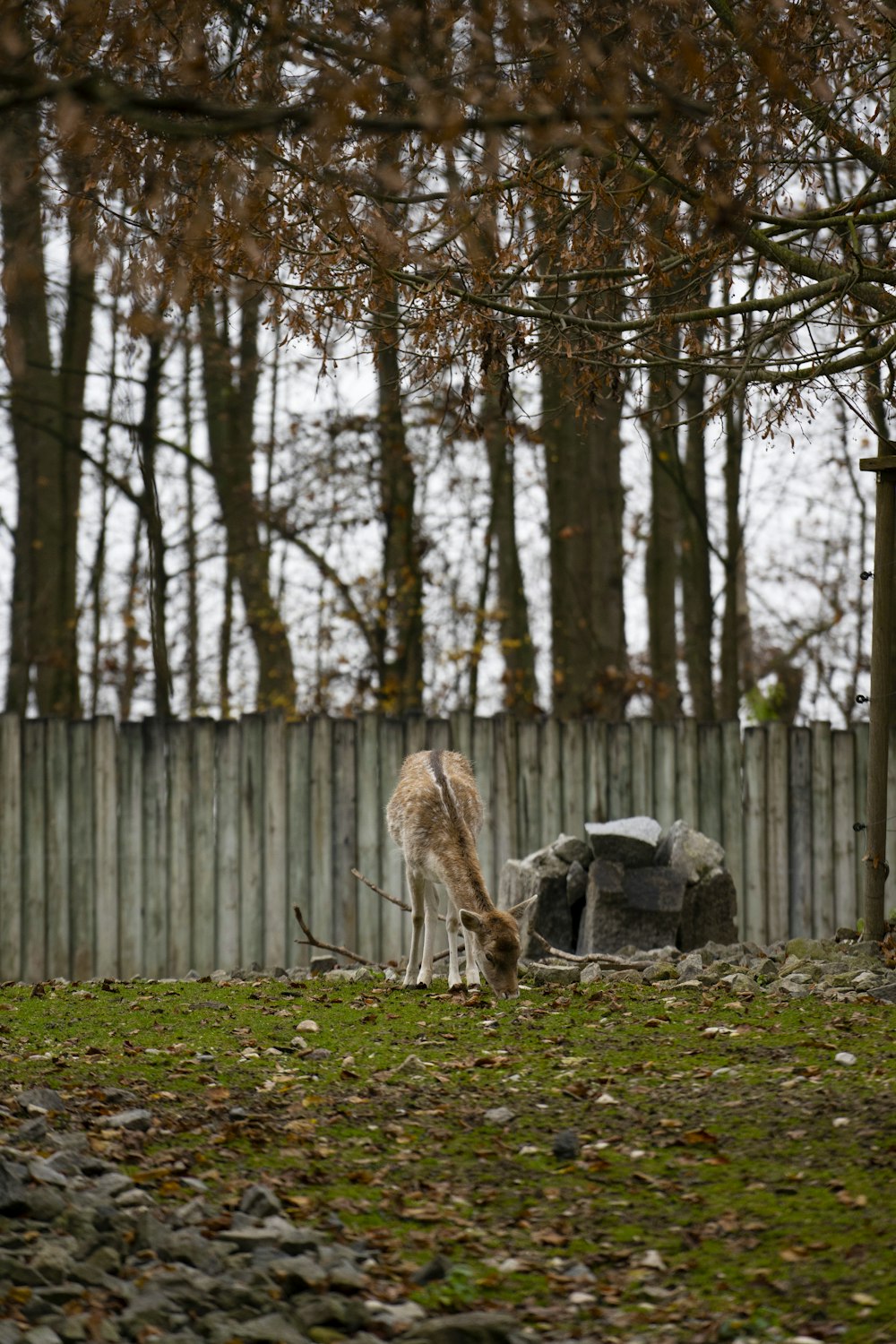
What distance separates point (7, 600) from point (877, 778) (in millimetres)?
20080

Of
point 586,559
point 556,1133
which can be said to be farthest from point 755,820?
point 556,1133

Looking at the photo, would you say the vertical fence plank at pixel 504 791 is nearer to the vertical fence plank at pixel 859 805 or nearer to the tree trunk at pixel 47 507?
the vertical fence plank at pixel 859 805

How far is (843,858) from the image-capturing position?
13.9 m

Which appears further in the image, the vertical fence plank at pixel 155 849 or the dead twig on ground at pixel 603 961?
the vertical fence plank at pixel 155 849

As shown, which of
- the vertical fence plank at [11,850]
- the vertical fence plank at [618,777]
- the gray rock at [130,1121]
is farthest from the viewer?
the vertical fence plank at [618,777]

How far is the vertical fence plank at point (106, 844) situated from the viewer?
13234mm

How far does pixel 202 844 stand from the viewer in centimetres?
1336

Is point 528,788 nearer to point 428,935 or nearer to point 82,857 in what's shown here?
point 82,857

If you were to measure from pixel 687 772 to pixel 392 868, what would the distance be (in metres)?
2.77

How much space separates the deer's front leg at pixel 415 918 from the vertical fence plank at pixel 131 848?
414 cm

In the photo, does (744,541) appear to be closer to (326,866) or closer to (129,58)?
(326,866)

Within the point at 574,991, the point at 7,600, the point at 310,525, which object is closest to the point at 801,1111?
the point at 574,991

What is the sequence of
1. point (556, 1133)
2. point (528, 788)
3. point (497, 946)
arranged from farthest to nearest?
point (528, 788) < point (497, 946) < point (556, 1133)

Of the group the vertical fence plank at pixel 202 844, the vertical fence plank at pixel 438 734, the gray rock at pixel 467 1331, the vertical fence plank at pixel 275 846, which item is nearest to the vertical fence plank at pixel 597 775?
the vertical fence plank at pixel 438 734
